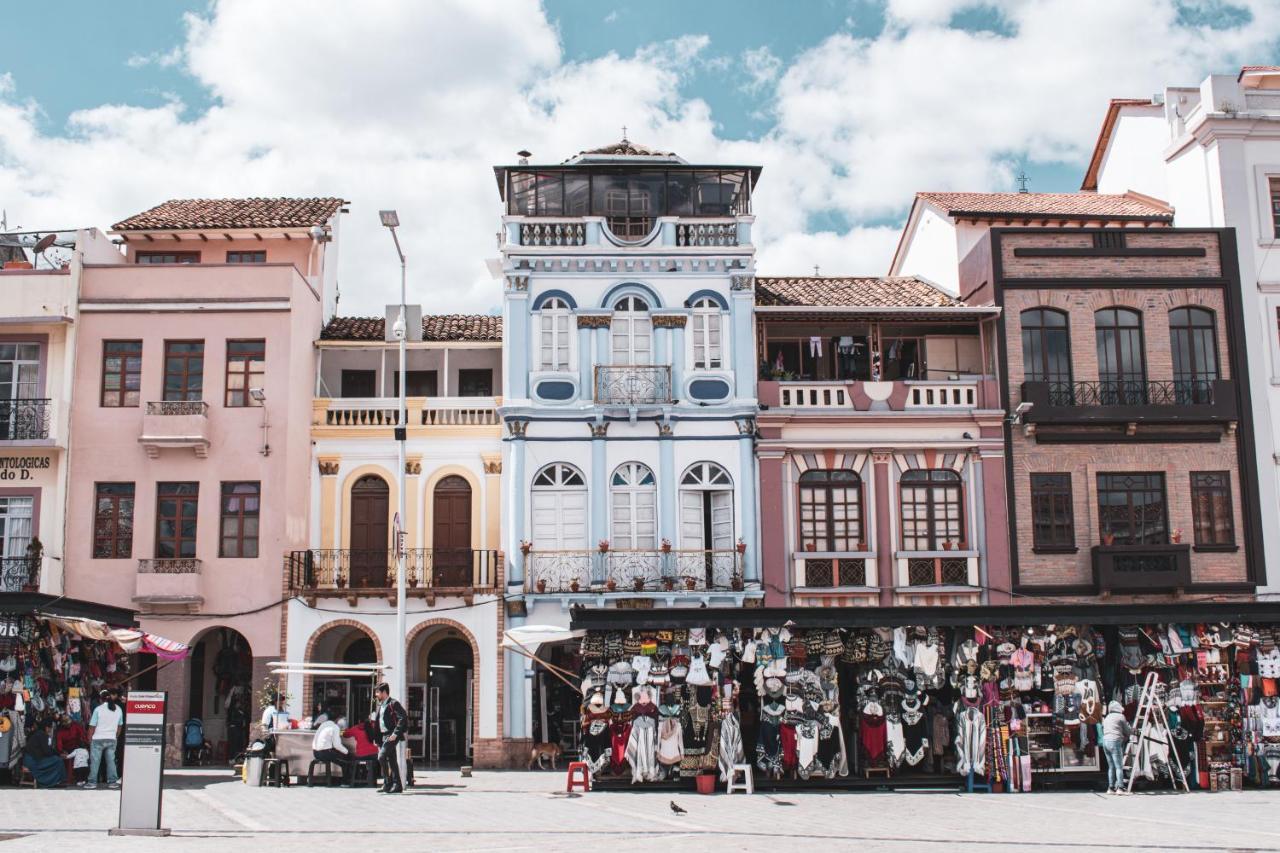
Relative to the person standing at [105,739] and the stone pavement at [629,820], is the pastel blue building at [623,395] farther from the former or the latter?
the person standing at [105,739]

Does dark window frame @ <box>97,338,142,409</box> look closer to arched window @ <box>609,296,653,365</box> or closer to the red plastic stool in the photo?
arched window @ <box>609,296,653,365</box>

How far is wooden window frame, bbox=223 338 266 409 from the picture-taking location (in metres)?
33.7

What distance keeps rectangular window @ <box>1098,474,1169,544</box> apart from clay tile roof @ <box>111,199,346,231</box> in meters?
20.4

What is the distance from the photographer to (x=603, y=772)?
25312mm

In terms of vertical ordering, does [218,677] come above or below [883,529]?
below

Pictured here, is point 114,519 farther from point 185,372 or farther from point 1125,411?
point 1125,411

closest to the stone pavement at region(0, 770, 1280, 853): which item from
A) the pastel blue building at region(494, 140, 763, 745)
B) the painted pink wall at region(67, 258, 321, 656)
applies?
the painted pink wall at region(67, 258, 321, 656)

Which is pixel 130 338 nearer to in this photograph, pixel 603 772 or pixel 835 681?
pixel 603 772

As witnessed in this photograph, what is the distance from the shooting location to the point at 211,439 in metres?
33.4

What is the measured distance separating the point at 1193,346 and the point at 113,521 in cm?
2572

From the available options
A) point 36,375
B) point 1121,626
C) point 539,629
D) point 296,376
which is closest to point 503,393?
point 296,376

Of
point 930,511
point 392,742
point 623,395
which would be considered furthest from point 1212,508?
point 392,742

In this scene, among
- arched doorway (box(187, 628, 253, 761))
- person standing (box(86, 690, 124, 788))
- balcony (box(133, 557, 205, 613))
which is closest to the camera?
person standing (box(86, 690, 124, 788))

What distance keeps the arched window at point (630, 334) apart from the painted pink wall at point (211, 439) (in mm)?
7532
